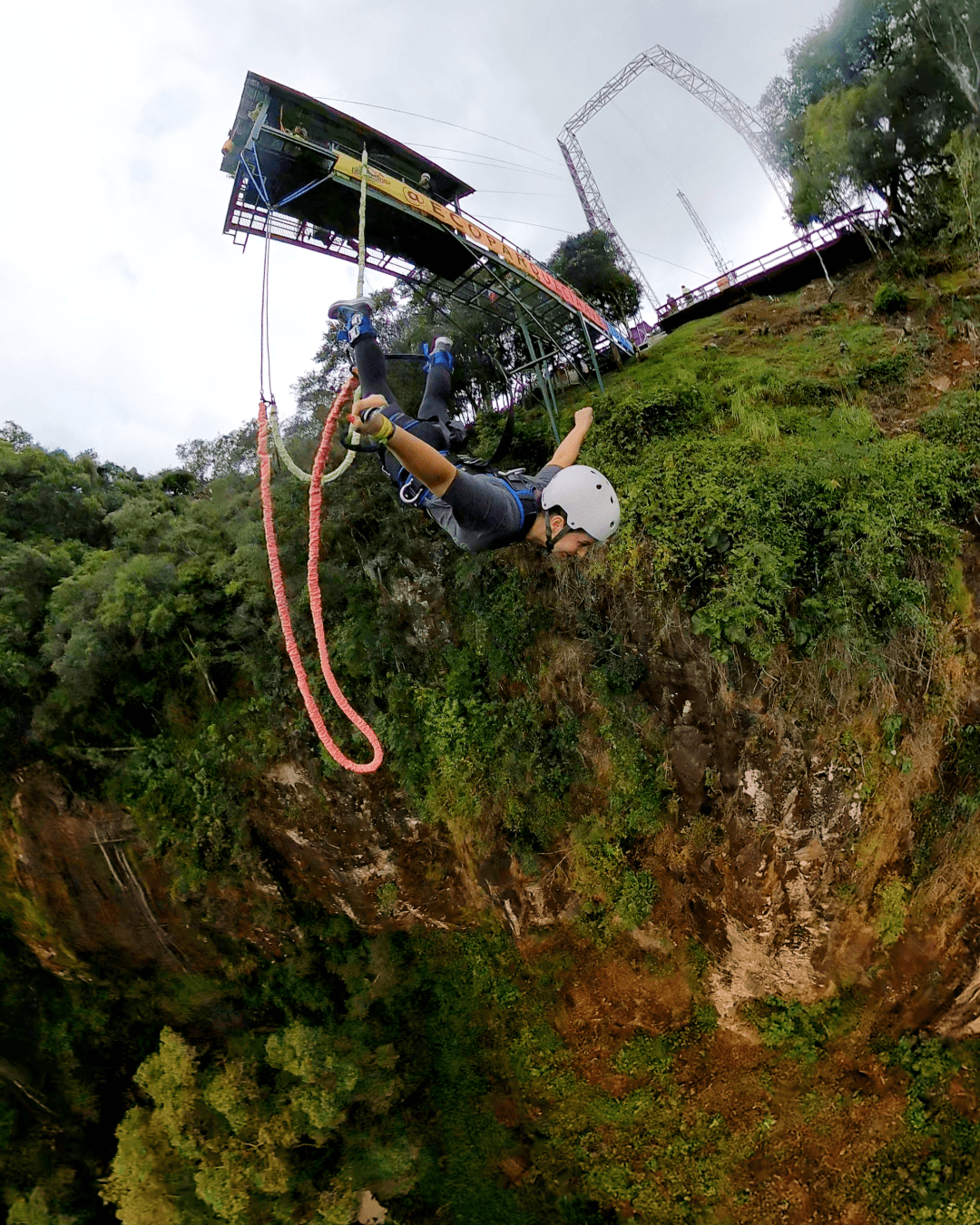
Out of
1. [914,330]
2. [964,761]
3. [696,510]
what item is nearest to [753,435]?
[696,510]

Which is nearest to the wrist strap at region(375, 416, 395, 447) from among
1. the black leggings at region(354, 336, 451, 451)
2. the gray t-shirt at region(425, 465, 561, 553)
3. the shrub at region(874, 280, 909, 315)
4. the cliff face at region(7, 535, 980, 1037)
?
the gray t-shirt at region(425, 465, 561, 553)

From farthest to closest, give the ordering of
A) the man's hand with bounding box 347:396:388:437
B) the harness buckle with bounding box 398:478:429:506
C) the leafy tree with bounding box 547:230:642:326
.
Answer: the leafy tree with bounding box 547:230:642:326 → the harness buckle with bounding box 398:478:429:506 → the man's hand with bounding box 347:396:388:437

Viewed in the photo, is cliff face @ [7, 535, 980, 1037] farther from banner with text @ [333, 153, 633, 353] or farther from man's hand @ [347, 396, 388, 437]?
banner with text @ [333, 153, 633, 353]

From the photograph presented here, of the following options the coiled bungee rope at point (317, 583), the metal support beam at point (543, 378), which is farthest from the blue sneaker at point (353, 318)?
the metal support beam at point (543, 378)

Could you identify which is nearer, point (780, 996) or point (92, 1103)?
point (780, 996)

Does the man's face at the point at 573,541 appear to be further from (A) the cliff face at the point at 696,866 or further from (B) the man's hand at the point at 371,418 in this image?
(A) the cliff face at the point at 696,866

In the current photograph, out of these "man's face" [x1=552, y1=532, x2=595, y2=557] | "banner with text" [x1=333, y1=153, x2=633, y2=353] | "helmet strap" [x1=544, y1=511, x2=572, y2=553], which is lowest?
"man's face" [x1=552, y1=532, x2=595, y2=557]

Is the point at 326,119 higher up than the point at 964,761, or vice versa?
the point at 326,119

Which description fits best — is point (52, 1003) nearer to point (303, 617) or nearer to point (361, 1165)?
point (361, 1165)
